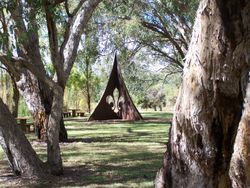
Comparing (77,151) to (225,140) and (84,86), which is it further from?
(84,86)

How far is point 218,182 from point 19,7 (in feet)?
14.2

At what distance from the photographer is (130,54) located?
2423 cm

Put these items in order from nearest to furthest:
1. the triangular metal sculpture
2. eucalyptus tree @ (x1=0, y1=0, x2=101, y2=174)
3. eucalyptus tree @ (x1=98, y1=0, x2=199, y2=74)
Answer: eucalyptus tree @ (x1=0, y1=0, x2=101, y2=174) < eucalyptus tree @ (x1=98, y1=0, x2=199, y2=74) < the triangular metal sculpture

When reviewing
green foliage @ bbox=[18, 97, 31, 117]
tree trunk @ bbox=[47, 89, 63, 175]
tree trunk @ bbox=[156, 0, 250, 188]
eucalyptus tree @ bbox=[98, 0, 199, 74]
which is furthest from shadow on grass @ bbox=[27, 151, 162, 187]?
green foliage @ bbox=[18, 97, 31, 117]

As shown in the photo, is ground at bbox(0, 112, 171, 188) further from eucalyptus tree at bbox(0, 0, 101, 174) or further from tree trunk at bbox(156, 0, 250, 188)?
tree trunk at bbox(156, 0, 250, 188)

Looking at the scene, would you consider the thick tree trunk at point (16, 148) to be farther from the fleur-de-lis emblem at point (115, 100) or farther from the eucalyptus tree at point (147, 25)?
the fleur-de-lis emblem at point (115, 100)

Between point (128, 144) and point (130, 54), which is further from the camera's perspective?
point (130, 54)

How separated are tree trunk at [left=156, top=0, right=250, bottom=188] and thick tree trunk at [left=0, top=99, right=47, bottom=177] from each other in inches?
154

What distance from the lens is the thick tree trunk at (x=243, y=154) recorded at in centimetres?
242

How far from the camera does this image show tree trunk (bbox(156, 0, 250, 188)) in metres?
3.02

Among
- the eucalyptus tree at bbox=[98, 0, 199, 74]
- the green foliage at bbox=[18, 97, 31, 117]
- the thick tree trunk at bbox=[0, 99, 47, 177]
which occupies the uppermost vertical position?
the eucalyptus tree at bbox=[98, 0, 199, 74]

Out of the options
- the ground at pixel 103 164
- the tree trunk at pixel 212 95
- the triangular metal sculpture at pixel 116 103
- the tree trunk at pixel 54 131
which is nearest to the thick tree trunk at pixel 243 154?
the tree trunk at pixel 212 95

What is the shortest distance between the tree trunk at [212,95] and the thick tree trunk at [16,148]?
3906mm

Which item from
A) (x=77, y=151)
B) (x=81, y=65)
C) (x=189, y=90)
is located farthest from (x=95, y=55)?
(x=189, y=90)
